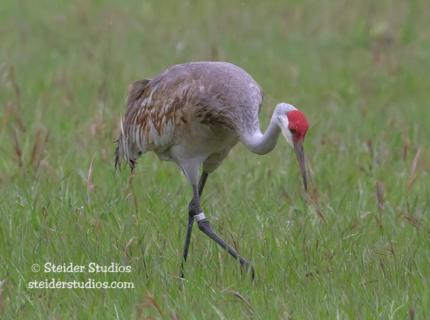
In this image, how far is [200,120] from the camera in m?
6.52

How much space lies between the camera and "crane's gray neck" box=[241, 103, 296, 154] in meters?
5.93

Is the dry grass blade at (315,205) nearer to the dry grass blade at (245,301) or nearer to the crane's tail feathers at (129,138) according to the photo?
the crane's tail feathers at (129,138)

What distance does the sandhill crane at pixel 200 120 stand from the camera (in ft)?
20.8

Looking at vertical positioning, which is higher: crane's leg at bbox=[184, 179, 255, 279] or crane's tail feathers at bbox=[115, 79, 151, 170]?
crane's tail feathers at bbox=[115, 79, 151, 170]

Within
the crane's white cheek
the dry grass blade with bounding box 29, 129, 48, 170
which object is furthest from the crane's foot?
the dry grass blade with bounding box 29, 129, 48, 170

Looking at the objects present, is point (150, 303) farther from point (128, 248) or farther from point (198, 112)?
point (198, 112)

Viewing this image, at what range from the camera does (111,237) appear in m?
6.25

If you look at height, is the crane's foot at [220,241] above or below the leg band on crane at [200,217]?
below

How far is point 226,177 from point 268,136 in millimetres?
1545

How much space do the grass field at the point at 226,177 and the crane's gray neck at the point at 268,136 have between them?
48 cm

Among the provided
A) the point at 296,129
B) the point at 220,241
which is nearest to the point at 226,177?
the point at 220,241

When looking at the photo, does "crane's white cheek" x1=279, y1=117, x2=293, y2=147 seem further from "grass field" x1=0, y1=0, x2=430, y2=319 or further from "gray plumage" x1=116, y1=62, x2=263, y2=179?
"grass field" x1=0, y1=0, x2=430, y2=319

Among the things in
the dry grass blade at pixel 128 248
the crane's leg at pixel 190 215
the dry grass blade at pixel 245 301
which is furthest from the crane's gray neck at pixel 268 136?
the dry grass blade at pixel 245 301

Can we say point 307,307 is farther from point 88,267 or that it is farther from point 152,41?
point 152,41
